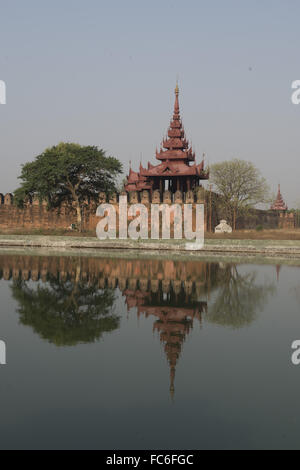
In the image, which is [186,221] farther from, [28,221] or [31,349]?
[31,349]

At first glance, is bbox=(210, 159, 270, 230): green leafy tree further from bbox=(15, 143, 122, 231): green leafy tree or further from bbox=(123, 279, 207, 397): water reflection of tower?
bbox=(123, 279, 207, 397): water reflection of tower

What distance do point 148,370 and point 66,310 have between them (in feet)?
12.9

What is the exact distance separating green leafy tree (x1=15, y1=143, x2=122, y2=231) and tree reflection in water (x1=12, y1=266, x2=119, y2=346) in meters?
27.7

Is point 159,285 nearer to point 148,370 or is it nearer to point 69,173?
point 148,370

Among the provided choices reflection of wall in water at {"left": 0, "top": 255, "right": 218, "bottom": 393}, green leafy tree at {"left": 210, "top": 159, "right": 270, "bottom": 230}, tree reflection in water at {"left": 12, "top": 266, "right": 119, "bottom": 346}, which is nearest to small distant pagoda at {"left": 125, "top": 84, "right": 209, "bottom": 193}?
green leafy tree at {"left": 210, "top": 159, "right": 270, "bottom": 230}

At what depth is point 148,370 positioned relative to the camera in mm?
5473

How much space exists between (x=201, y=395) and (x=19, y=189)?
39.0 metres

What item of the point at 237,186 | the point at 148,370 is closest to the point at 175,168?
the point at 237,186

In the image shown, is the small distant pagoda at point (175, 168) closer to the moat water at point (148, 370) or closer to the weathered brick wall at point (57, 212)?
the weathered brick wall at point (57, 212)

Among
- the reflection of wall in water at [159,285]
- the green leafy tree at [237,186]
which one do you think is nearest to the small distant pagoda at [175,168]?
the green leafy tree at [237,186]

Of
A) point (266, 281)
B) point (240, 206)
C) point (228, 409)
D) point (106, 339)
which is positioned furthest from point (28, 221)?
point (228, 409)

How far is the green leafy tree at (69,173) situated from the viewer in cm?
3953

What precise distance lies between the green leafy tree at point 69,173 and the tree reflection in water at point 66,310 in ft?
91.0
